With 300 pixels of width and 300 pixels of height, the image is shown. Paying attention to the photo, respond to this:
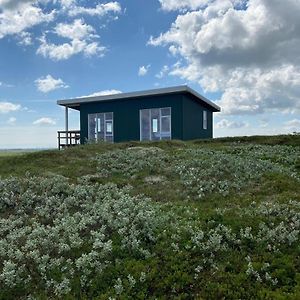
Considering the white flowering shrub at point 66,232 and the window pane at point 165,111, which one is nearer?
the white flowering shrub at point 66,232

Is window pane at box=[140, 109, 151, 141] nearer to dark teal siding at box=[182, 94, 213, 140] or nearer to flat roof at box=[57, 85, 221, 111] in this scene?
flat roof at box=[57, 85, 221, 111]

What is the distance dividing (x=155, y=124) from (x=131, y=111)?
2084 mm

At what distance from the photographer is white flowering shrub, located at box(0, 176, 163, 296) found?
6.06 metres

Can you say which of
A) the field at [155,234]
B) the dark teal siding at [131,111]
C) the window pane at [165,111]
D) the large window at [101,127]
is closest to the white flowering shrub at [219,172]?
the field at [155,234]

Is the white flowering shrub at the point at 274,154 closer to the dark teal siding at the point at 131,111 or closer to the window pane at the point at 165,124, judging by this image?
the dark teal siding at the point at 131,111

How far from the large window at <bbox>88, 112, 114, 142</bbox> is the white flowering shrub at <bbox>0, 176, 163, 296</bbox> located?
1874 cm

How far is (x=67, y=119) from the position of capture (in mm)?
Result: 31484

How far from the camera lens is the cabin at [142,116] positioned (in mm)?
25578

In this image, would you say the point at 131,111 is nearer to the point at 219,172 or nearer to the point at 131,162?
the point at 131,162

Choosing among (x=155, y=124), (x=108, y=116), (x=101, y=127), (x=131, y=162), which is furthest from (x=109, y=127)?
(x=131, y=162)

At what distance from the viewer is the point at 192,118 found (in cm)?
2777

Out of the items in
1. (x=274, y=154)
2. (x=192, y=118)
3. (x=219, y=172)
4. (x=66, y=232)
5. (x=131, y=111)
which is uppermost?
(x=131, y=111)

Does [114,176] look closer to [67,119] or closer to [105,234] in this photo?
[105,234]

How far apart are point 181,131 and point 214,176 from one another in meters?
15.0
